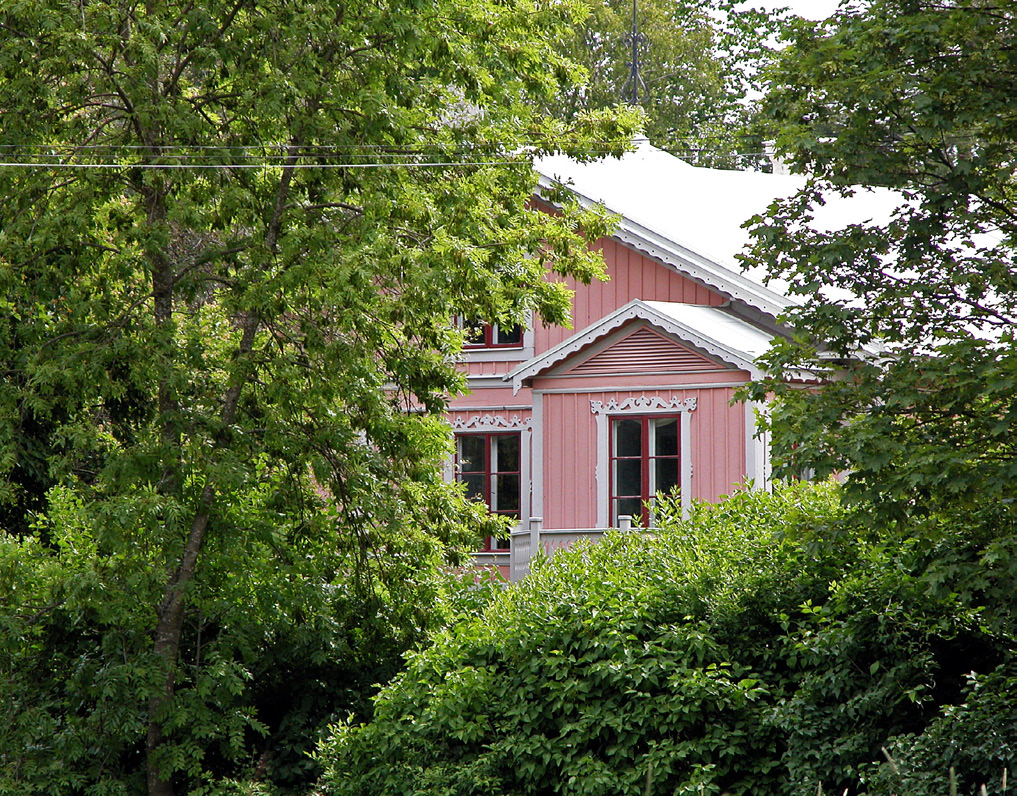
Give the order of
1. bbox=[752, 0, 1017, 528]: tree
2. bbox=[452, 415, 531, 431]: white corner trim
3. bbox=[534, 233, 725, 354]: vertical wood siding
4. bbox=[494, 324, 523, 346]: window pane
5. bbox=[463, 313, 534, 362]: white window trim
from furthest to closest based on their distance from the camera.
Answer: bbox=[494, 324, 523, 346]: window pane < bbox=[452, 415, 531, 431]: white corner trim < bbox=[463, 313, 534, 362]: white window trim < bbox=[534, 233, 725, 354]: vertical wood siding < bbox=[752, 0, 1017, 528]: tree

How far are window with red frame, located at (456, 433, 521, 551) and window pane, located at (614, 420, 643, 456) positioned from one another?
2.64m

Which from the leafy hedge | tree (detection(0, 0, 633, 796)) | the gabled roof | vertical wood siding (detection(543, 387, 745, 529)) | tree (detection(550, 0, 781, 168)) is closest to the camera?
the leafy hedge

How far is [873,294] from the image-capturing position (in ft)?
28.9

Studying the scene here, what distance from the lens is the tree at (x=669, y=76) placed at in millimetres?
40906

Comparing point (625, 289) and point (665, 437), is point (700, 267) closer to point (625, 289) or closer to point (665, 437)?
point (625, 289)

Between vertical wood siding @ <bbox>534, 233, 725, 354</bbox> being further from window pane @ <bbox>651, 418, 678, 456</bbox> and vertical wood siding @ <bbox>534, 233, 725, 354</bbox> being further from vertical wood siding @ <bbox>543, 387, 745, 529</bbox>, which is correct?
window pane @ <bbox>651, 418, 678, 456</bbox>

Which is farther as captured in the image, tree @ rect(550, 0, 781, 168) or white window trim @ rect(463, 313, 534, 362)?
tree @ rect(550, 0, 781, 168)

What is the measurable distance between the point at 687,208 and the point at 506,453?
582 cm

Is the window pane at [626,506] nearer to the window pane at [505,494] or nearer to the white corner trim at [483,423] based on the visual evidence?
the window pane at [505,494]

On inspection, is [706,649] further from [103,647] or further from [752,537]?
[103,647]

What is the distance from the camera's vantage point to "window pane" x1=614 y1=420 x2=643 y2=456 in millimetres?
17328

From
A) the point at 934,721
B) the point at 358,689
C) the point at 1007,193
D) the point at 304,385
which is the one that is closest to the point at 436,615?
the point at 358,689

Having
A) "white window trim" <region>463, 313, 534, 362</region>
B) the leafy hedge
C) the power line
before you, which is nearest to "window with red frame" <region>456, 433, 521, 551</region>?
"white window trim" <region>463, 313, 534, 362</region>

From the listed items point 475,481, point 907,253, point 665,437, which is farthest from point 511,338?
point 907,253
